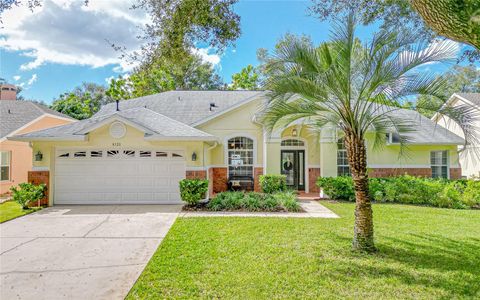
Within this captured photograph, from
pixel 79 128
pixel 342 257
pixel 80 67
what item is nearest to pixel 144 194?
pixel 79 128

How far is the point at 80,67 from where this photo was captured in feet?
94.8

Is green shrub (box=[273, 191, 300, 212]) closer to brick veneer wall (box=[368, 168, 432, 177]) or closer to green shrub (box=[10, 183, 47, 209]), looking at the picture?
brick veneer wall (box=[368, 168, 432, 177])

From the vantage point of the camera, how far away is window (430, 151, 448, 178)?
14730 millimetres

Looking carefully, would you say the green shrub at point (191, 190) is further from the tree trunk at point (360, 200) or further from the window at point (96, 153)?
the tree trunk at point (360, 200)

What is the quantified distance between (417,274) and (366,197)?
171 cm

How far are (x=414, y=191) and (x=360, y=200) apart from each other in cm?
779

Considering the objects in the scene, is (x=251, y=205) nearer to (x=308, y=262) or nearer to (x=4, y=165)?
(x=308, y=262)

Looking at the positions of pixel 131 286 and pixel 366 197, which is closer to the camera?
pixel 131 286

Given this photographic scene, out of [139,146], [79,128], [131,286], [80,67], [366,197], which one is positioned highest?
[80,67]

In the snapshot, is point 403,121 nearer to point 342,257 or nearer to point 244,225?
point 342,257

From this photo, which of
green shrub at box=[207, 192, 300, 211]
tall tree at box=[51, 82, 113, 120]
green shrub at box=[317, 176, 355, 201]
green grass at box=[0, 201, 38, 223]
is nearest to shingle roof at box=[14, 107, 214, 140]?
green shrub at box=[207, 192, 300, 211]

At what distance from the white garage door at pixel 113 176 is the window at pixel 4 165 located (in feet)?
19.7

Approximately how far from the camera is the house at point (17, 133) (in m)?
14.6

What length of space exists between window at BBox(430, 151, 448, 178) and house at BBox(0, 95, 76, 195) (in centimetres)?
2108
